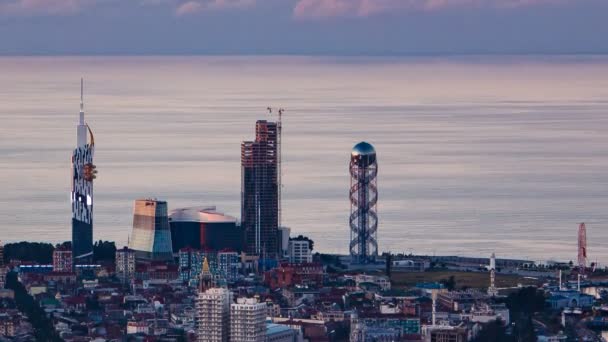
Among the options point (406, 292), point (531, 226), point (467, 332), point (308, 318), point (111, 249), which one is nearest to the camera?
point (467, 332)

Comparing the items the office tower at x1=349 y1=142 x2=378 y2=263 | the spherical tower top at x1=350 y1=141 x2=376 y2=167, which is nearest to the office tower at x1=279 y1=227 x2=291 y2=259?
the office tower at x1=349 y1=142 x2=378 y2=263

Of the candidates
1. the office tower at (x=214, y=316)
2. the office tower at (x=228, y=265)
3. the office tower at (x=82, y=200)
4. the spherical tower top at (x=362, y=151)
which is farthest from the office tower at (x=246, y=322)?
the spherical tower top at (x=362, y=151)

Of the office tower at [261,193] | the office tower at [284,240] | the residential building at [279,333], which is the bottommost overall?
the residential building at [279,333]

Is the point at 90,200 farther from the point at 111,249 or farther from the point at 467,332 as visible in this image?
the point at 467,332

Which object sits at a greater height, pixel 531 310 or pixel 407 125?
pixel 407 125

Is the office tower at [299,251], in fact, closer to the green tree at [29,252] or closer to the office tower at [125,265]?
the office tower at [125,265]

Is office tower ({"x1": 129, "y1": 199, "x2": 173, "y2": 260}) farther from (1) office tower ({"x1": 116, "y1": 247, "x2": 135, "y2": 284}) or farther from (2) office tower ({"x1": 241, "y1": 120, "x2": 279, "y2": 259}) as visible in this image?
(1) office tower ({"x1": 116, "y1": 247, "x2": 135, "y2": 284})

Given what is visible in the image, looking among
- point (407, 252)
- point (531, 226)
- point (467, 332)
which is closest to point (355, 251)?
point (407, 252)
